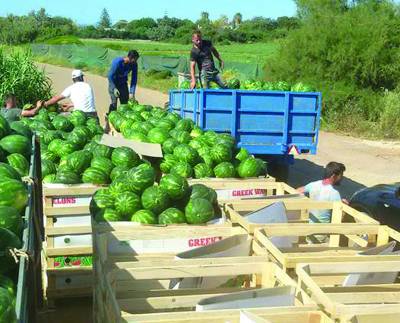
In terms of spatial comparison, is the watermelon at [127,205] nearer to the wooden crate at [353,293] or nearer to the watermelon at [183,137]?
the wooden crate at [353,293]

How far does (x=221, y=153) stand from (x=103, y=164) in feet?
4.90

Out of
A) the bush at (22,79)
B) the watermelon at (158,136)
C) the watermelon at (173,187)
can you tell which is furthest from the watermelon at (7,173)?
the bush at (22,79)

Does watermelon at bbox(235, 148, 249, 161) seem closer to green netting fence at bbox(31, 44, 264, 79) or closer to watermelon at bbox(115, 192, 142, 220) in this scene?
watermelon at bbox(115, 192, 142, 220)

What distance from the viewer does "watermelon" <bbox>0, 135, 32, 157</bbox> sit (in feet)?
15.5

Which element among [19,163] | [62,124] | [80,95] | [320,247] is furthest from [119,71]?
[320,247]

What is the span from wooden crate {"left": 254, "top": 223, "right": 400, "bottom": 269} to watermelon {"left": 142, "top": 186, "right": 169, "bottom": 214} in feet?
3.50

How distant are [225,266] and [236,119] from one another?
6.58 meters

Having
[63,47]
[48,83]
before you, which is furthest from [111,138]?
[63,47]

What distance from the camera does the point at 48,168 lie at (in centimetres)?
647

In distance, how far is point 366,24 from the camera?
20094 millimetres

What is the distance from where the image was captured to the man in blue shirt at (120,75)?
13.0 meters

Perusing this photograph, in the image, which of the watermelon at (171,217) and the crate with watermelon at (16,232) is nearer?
the crate with watermelon at (16,232)

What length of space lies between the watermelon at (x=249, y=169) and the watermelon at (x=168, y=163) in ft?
2.58

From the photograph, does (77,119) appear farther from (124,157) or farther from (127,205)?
(127,205)
